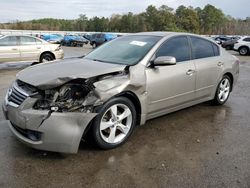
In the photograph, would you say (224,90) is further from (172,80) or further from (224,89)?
(172,80)

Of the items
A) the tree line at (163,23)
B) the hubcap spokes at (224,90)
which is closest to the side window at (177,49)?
the hubcap spokes at (224,90)

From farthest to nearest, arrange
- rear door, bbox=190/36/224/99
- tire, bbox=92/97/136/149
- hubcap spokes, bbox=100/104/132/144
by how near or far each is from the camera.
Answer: rear door, bbox=190/36/224/99 → hubcap spokes, bbox=100/104/132/144 → tire, bbox=92/97/136/149

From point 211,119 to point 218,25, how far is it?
9188 cm

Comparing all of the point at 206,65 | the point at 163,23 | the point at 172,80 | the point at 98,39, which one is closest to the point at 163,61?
the point at 172,80

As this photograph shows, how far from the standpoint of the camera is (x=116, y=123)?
3.95 meters

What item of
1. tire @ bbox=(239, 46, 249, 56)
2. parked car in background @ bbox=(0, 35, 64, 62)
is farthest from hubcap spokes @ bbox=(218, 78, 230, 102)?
tire @ bbox=(239, 46, 249, 56)

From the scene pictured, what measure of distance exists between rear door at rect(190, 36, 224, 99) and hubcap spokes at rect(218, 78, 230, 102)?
1.29ft

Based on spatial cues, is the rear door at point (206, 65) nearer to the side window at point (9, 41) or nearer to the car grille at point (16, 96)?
the car grille at point (16, 96)

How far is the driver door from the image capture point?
4355 millimetres

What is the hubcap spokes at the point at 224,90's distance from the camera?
611 cm

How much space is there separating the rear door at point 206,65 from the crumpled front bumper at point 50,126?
2508 mm

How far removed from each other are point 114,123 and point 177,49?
1.87m

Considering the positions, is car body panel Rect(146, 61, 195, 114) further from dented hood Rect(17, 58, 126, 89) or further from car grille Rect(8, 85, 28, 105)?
car grille Rect(8, 85, 28, 105)

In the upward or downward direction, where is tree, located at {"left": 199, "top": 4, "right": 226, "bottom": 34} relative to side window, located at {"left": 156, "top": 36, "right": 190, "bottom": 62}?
upward
